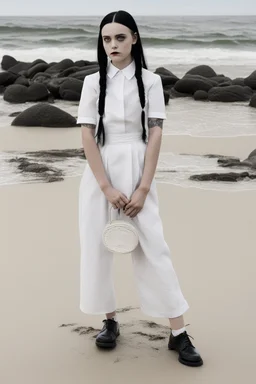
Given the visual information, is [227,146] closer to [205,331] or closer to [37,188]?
[37,188]

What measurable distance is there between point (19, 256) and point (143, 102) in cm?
173

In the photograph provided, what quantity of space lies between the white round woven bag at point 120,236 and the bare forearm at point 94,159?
172 mm

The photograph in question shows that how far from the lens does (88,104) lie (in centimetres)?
331

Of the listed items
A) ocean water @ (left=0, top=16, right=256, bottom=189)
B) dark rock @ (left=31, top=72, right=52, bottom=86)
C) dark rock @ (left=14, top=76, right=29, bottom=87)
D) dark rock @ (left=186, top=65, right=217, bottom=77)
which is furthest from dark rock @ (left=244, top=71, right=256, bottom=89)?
dark rock @ (left=14, top=76, right=29, bottom=87)

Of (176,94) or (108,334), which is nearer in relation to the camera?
(108,334)

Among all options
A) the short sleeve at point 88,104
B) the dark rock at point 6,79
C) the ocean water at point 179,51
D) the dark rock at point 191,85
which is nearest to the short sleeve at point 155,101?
the short sleeve at point 88,104

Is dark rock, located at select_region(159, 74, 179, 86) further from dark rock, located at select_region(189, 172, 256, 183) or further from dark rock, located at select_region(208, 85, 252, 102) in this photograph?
dark rock, located at select_region(189, 172, 256, 183)

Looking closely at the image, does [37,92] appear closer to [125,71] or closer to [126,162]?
[125,71]

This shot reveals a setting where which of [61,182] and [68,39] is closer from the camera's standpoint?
[61,182]

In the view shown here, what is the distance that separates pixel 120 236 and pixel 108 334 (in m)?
0.57

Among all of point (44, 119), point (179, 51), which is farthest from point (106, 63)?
point (179, 51)

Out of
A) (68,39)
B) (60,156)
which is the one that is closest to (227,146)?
(60,156)

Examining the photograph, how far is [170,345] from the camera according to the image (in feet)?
11.4

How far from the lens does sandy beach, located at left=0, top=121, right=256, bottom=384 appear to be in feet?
10.9
